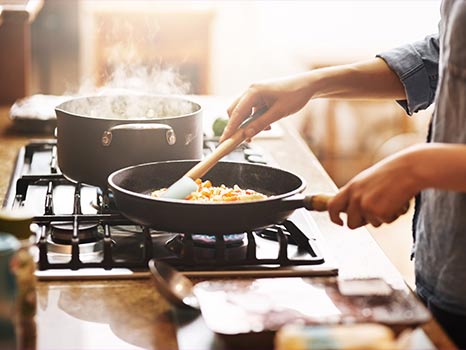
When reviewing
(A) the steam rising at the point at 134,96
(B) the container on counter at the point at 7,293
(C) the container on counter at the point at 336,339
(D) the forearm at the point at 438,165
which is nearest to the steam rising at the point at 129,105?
(A) the steam rising at the point at 134,96

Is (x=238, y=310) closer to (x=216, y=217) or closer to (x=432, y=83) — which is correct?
(x=216, y=217)

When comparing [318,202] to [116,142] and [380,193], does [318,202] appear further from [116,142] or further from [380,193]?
[116,142]

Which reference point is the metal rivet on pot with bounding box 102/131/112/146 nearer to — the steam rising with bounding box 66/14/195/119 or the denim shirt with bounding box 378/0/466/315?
the steam rising with bounding box 66/14/195/119

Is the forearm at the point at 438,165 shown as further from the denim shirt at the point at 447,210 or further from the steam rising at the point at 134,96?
the steam rising at the point at 134,96

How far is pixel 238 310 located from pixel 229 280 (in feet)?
0.62

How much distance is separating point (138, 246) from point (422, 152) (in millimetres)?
558

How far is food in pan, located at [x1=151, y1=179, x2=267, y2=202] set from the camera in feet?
4.69

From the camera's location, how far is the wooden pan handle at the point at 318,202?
4.21 feet

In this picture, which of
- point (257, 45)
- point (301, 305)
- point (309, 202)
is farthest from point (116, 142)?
point (257, 45)

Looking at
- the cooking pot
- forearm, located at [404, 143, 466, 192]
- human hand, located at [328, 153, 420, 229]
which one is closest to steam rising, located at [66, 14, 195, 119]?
the cooking pot

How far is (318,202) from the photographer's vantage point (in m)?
1.29

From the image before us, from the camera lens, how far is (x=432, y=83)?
164cm

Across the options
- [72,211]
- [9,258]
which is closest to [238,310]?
[9,258]

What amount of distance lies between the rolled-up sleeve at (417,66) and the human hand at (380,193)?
479mm
